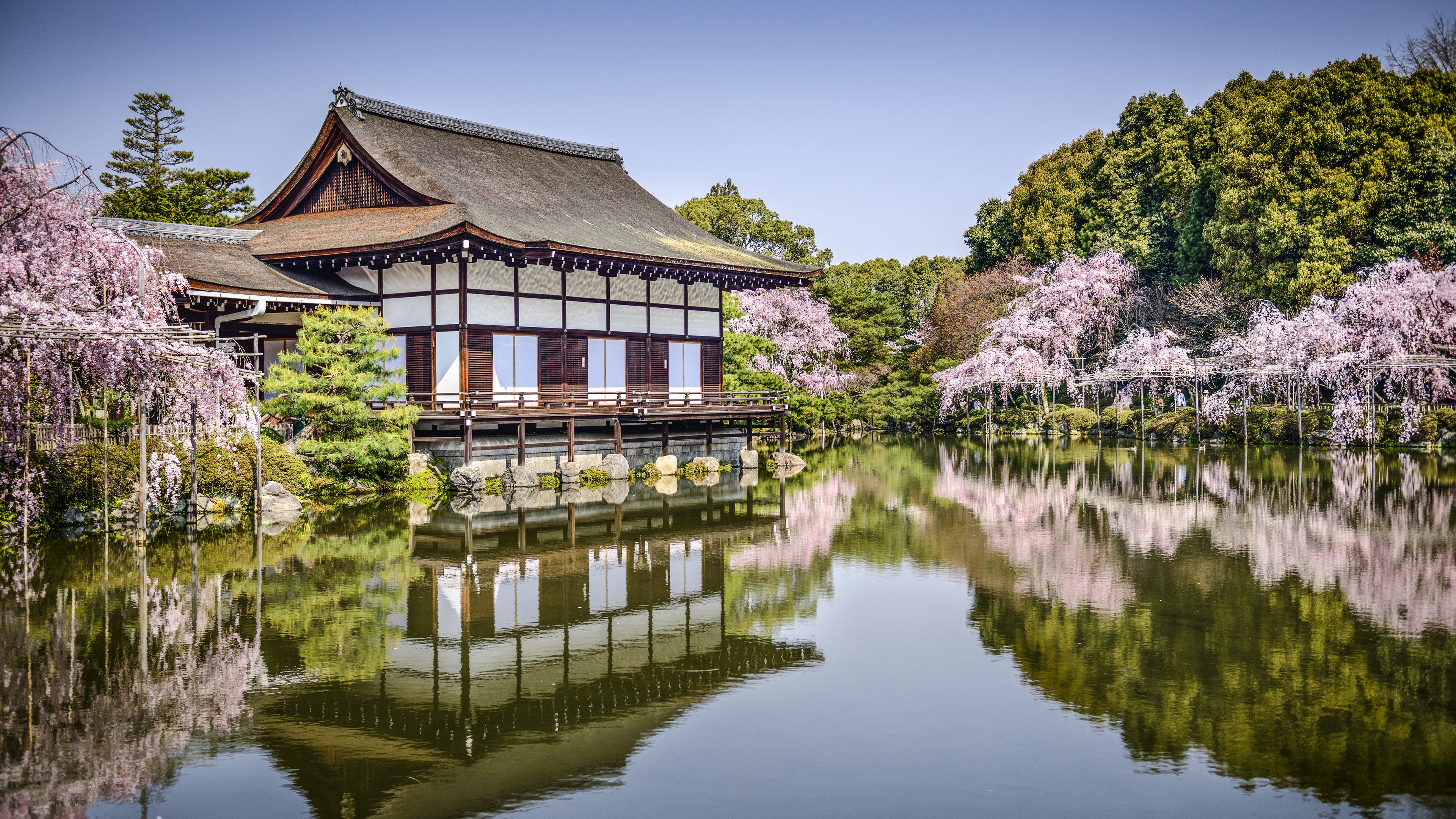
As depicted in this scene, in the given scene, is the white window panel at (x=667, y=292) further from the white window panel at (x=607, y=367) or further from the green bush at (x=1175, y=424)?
the green bush at (x=1175, y=424)

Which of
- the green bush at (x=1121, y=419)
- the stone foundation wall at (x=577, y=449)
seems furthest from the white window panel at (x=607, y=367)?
the green bush at (x=1121, y=419)

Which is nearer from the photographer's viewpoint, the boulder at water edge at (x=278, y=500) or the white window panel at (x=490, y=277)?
the boulder at water edge at (x=278, y=500)

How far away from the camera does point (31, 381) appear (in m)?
15.2

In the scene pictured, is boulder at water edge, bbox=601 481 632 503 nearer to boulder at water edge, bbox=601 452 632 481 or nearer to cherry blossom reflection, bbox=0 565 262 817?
boulder at water edge, bbox=601 452 632 481

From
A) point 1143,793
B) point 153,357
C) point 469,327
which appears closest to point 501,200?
point 469,327

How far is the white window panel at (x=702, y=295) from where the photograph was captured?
96.6 ft

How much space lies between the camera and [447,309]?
79.5 ft

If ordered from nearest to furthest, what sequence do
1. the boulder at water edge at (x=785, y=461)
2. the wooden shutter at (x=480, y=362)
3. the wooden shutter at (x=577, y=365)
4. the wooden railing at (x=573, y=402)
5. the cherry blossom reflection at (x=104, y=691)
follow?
the cherry blossom reflection at (x=104, y=691)
the wooden railing at (x=573, y=402)
the wooden shutter at (x=480, y=362)
the wooden shutter at (x=577, y=365)
the boulder at water edge at (x=785, y=461)

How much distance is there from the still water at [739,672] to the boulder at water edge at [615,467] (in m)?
7.58

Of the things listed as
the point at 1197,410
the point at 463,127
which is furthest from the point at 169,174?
the point at 1197,410

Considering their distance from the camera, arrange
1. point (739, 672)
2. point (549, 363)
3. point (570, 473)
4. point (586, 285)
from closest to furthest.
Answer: point (739, 672), point (570, 473), point (549, 363), point (586, 285)

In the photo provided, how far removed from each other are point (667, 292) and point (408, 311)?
7009 mm

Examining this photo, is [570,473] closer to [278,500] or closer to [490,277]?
[490,277]

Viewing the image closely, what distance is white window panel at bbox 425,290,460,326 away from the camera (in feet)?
78.8
